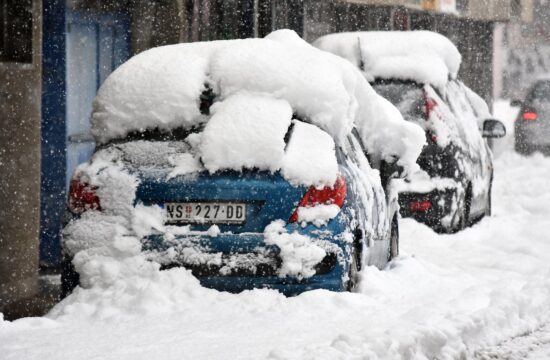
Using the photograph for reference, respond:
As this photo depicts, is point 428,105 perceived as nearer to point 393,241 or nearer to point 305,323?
Result: point 393,241

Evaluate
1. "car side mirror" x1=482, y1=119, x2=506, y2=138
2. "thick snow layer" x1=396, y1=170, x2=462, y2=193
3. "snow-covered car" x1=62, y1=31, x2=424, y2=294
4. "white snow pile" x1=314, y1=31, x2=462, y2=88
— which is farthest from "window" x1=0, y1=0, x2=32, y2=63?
"car side mirror" x1=482, y1=119, x2=506, y2=138

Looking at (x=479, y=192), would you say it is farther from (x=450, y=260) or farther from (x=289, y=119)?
(x=289, y=119)

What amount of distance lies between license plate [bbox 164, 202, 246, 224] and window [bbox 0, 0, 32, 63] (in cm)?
288

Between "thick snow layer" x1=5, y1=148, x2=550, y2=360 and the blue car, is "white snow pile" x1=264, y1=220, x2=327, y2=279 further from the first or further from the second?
"thick snow layer" x1=5, y1=148, x2=550, y2=360

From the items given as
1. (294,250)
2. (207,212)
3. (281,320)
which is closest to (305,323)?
(281,320)

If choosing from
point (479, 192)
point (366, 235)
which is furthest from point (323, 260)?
point (479, 192)

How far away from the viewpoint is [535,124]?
2517 centimetres

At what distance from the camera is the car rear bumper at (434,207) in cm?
1245

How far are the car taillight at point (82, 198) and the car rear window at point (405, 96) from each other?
5547mm

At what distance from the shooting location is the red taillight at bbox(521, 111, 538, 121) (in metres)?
25.1

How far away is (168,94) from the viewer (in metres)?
7.96

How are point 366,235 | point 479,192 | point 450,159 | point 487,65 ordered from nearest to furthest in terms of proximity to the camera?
point 366,235, point 450,159, point 479,192, point 487,65

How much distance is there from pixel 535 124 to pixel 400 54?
12259mm

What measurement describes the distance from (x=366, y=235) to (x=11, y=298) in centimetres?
280
